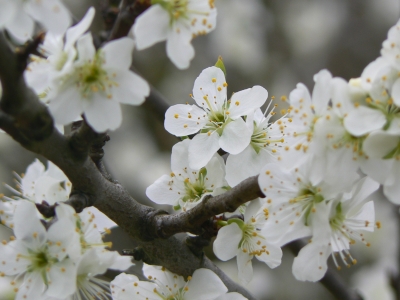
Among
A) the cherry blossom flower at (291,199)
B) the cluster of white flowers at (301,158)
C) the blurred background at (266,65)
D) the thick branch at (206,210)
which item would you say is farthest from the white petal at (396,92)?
the blurred background at (266,65)

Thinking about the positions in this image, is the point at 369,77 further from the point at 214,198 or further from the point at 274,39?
the point at 274,39

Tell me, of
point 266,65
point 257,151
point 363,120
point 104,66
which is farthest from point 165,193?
point 266,65

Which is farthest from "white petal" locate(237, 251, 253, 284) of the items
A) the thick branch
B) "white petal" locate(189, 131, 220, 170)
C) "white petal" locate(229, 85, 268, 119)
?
"white petal" locate(229, 85, 268, 119)

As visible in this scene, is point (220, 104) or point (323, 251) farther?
point (220, 104)

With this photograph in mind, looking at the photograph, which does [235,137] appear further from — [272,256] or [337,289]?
[337,289]

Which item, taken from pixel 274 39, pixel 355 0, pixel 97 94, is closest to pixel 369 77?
pixel 97 94
